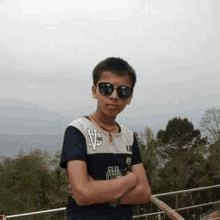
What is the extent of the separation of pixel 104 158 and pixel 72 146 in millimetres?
176

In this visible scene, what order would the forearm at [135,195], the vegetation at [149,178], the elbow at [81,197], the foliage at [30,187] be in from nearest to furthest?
1. the elbow at [81,197]
2. the forearm at [135,195]
3. the vegetation at [149,178]
4. the foliage at [30,187]

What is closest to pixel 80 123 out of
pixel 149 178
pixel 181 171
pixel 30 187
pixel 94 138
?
pixel 94 138

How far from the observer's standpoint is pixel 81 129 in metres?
1.05

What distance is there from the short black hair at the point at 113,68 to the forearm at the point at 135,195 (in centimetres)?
58

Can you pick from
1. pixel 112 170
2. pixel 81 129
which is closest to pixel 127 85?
pixel 81 129

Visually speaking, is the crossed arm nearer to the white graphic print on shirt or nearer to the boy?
the boy

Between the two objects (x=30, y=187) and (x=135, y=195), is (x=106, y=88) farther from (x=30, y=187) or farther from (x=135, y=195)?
(x=30, y=187)

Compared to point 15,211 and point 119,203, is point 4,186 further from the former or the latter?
point 119,203

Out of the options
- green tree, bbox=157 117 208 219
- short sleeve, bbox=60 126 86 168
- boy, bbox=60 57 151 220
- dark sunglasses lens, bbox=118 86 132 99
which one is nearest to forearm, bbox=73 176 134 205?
boy, bbox=60 57 151 220

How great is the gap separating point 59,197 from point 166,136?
1750cm

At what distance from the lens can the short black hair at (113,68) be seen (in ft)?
3.68

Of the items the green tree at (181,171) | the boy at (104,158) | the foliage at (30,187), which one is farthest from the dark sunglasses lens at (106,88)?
the foliage at (30,187)

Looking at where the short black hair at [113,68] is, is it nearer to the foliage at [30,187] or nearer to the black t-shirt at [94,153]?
the black t-shirt at [94,153]

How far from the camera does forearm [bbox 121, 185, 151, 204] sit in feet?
3.53
